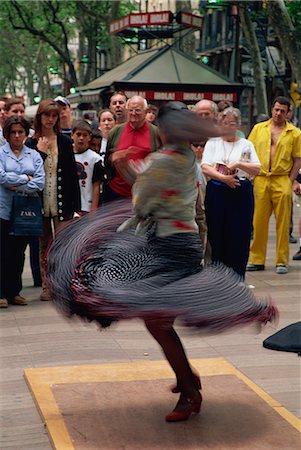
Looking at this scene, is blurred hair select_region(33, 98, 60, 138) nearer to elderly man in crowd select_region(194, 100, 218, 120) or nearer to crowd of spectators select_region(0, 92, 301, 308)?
crowd of spectators select_region(0, 92, 301, 308)

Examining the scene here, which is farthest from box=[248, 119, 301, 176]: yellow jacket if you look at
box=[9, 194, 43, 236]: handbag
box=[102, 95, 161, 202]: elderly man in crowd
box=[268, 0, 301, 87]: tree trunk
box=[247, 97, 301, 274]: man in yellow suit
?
box=[268, 0, 301, 87]: tree trunk

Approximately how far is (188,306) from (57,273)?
2.85 ft

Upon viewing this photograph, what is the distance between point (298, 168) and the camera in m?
10.9

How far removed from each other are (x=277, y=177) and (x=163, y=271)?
596 cm

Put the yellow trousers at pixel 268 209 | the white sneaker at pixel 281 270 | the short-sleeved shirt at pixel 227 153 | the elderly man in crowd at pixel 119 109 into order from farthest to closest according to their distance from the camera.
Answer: the yellow trousers at pixel 268 209 < the white sneaker at pixel 281 270 < the elderly man in crowd at pixel 119 109 < the short-sleeved shirt at pixel 227 153

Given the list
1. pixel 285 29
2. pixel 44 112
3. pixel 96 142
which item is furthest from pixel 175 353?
pixel 285 29

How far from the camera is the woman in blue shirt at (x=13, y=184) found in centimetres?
867

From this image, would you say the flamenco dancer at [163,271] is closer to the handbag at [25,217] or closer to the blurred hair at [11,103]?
the handbag at [25,217]

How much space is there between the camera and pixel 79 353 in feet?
22.9

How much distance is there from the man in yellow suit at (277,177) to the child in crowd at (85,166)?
2.33 meters

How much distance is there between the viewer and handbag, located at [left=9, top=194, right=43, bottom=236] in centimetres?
860

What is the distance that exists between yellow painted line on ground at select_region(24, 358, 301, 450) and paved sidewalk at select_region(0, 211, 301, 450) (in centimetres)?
8

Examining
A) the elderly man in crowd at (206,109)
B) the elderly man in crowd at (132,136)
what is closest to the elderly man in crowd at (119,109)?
the elderly man in crowd at (206,109)

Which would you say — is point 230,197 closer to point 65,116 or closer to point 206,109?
point 206,109
